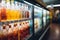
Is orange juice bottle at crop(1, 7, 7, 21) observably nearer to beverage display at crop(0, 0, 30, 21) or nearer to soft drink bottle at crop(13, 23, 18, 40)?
beverage display at crop(0, 0, 30, 21)

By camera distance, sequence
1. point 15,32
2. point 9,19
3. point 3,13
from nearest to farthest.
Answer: point 3,13 < point 9,19 < point 15,32

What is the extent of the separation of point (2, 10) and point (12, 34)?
1.84ft

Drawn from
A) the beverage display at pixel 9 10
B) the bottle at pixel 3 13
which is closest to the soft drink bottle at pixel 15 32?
the beverage display at pixel 9 10

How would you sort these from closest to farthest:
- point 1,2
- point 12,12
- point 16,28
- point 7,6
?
1. point 1,2
2. point 7,6
3. point 12,12
4. point 16,28

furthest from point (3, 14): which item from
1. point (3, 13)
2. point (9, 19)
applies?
point (9, 19)

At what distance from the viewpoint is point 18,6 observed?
2.45 metres

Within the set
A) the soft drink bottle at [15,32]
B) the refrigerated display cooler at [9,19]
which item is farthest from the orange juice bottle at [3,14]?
the soft drink bottle at [15,32]

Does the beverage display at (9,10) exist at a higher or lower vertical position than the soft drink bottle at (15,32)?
higher

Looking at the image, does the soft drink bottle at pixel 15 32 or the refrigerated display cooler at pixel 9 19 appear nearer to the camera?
the refrigerated display cooler at pixel 9 19

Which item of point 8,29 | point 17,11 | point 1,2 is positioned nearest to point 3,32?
point 8,29

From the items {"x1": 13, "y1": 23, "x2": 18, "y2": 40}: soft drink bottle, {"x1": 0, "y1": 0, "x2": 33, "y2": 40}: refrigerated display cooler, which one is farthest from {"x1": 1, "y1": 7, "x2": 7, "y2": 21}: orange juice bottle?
{"x1": 13, "y1": 23, "x2": 18, "y2": 40}: soft drink bottle

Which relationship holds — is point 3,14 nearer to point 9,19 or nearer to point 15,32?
point 9,19

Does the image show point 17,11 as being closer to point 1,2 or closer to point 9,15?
point 9,15

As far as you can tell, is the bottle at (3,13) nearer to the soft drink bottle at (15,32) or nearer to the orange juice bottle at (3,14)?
the orange juice bottle at (3,14)
